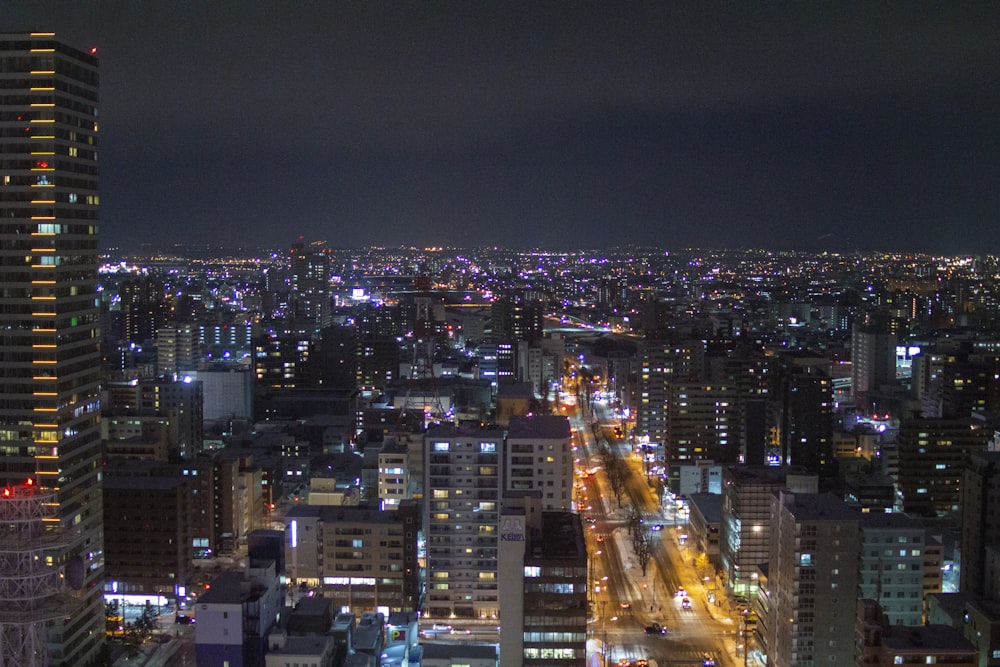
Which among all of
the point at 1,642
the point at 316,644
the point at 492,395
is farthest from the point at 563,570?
the point at 492,395

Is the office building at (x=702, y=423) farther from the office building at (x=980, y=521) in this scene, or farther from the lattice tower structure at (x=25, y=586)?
the lattice tower structure at (x=25, y=586)

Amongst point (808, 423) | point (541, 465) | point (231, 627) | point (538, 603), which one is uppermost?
point (541, 465)

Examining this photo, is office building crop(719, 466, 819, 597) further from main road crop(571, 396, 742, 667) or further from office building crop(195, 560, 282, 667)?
office building crop(195, 560, 282, 667)

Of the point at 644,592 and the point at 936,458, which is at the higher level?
the point at 936,458

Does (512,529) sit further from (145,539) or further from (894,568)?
(145,539)

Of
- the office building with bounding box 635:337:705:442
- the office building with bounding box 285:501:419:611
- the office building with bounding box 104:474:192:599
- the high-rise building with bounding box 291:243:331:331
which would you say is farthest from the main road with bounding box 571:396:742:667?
the high-rise building with bounding box 291:243:331:331

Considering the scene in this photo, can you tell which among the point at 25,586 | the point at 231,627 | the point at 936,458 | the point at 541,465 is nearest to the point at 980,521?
the point at 936,458

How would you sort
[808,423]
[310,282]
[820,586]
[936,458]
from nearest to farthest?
[820,586], [936,458], [808,423], [310,282]
